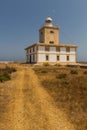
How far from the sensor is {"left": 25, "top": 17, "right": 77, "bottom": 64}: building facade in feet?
164

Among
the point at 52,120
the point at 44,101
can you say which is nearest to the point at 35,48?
the point at 44,101

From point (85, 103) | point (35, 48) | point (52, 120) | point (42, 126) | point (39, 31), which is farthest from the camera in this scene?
point (39, 31)

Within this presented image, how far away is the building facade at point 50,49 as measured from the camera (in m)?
50.1

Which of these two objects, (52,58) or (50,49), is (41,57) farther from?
(50,49)

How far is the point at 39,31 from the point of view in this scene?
57.7 metres

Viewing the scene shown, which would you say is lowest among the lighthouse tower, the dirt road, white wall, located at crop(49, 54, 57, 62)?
the dirt road

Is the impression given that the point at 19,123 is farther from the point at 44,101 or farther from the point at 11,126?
the point at 44,101

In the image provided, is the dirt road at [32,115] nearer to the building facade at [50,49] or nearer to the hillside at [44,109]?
the hillside at [44,109]

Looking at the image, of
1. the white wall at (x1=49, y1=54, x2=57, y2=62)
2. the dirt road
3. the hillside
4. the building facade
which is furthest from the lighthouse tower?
the dirt road

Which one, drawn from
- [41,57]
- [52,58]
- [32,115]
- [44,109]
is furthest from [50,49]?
[32,115]

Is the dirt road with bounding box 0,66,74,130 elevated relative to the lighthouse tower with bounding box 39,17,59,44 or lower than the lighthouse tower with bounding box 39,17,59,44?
lower

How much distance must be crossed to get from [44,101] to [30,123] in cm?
378

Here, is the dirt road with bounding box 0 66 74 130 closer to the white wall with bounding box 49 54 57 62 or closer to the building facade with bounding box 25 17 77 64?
the building facade with bounding box 25 17 77 64

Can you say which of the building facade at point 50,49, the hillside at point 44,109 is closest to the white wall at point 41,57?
the building facade at point 50,49
